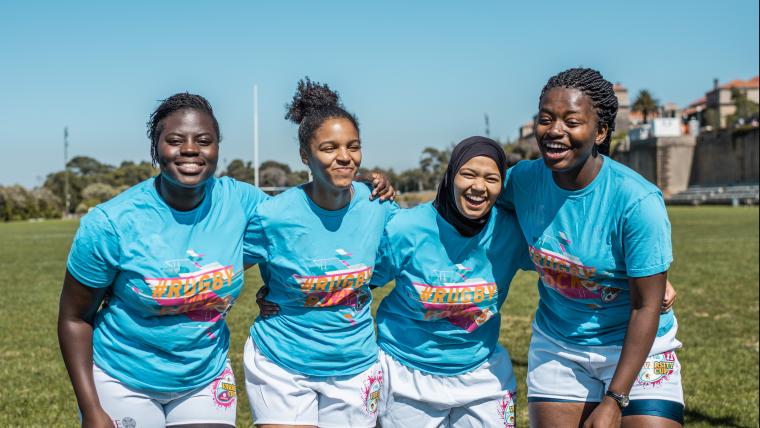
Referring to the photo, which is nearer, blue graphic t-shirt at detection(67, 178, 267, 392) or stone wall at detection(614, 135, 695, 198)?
blue graphic t-shirt at detection(67, 178, 267, 392)

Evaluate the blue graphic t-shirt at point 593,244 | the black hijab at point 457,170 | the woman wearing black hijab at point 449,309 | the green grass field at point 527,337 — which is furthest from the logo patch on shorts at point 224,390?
the green grass field at point 527,337

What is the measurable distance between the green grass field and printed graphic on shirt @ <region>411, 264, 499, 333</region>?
8.64ft

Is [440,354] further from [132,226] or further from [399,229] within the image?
[132,226]

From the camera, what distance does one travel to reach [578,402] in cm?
363

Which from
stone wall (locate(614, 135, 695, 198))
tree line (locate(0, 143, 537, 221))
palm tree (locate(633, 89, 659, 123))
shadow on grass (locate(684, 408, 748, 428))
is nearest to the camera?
shadow on grass (locate(684, 408, 748, 428))

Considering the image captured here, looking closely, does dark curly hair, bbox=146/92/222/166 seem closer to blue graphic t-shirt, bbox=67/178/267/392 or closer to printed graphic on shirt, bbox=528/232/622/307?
blue graphic t-shirt, bbox=67/178/267/392

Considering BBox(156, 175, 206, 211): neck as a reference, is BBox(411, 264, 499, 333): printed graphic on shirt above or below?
below

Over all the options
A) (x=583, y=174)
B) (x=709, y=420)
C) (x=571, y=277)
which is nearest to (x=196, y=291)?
(x=571, y=277)

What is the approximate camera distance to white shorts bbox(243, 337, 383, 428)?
3701 mm

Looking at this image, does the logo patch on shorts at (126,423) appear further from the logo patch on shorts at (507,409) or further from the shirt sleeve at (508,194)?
the shirt sleeve at (508,194)

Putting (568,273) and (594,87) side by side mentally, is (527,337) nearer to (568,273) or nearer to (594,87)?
(568,273)

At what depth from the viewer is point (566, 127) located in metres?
3.31

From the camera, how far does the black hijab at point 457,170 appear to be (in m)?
3.67

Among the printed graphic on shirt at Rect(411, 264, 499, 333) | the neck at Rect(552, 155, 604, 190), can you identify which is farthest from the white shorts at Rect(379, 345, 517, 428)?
the neck at Rect(552, 155, 604, 190)
